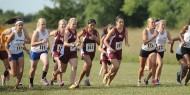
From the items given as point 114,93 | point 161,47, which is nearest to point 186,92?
point 114,93

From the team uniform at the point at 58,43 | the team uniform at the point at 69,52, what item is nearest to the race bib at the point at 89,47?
the team uniform at the point at 69,52

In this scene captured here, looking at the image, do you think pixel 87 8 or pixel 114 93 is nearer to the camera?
pixel 114 93

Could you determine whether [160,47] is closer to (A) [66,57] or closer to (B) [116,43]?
(B) [116,43]

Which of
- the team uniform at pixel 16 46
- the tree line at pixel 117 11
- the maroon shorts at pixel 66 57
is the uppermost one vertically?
the tree line at pixel 117 11

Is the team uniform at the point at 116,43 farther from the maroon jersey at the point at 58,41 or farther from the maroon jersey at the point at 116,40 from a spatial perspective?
the maroon jersey at the point at 58,41

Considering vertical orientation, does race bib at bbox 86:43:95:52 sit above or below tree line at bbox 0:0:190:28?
below

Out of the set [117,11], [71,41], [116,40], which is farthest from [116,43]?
[117,11]

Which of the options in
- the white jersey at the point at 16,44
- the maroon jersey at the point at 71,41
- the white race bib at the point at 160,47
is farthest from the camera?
the white race bib at the point at 160,47

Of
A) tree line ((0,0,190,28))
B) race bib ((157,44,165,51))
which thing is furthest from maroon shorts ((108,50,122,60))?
tree line ((0,0,190,28))

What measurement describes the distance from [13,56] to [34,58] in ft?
2.56

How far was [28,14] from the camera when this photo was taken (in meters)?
158

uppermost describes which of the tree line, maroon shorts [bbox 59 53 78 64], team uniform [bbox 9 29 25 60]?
the tree line

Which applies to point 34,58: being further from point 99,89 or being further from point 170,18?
point 170,18

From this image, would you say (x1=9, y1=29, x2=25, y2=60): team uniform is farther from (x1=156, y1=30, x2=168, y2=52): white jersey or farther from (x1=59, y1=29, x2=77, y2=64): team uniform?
(x1=156, y1=30, x2=168, y2=52): white jersey
